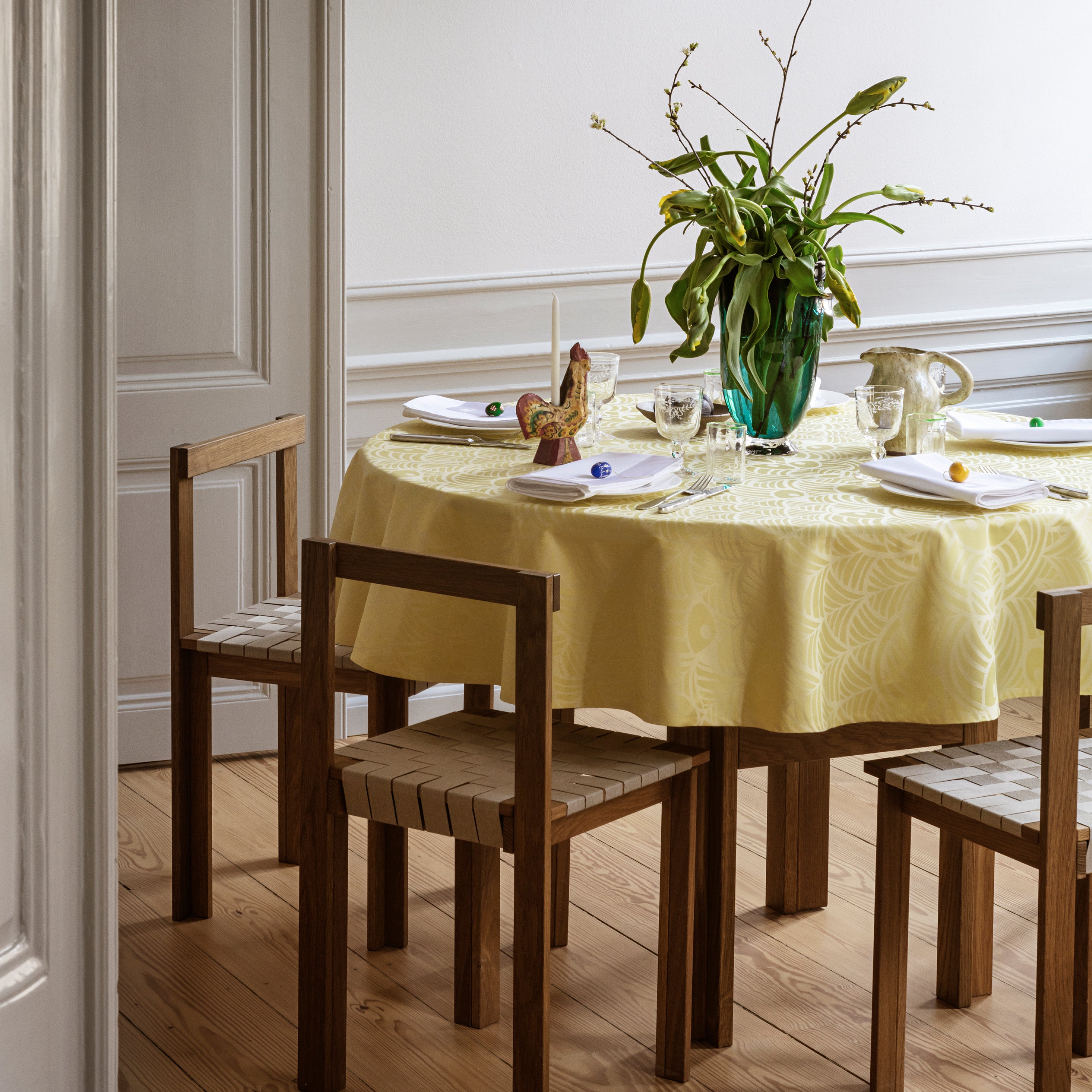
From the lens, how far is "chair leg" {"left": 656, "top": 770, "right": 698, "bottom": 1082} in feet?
6.45

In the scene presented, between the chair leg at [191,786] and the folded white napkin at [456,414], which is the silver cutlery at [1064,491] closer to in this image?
the folded white napkin at [456,414]

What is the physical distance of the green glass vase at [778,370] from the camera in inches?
89.5

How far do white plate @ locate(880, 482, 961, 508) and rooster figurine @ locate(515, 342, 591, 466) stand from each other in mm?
501

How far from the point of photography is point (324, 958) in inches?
77.1

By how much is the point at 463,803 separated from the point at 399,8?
7.84 feet

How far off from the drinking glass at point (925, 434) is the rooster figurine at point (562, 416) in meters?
0.54

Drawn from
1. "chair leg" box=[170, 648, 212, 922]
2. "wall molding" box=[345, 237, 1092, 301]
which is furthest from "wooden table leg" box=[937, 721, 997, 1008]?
"wall molding" box=[345, 237, 1092, 301]

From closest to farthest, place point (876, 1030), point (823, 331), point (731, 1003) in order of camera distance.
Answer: point (876, 1030), point (731, 1003), point (823, 331)

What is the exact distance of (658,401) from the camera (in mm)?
2281

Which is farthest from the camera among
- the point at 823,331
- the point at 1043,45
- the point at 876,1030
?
the point at 1043,45

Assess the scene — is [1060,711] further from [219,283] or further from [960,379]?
[219,283]

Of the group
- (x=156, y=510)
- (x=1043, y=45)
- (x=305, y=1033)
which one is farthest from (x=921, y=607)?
(x=1043, y=45)

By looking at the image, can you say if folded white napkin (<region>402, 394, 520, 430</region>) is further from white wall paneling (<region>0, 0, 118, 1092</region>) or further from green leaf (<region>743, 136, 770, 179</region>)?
white wall paneling (<region>0, 0, 118, 1092</region>)

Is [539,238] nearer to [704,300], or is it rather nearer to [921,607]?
[704,300]
